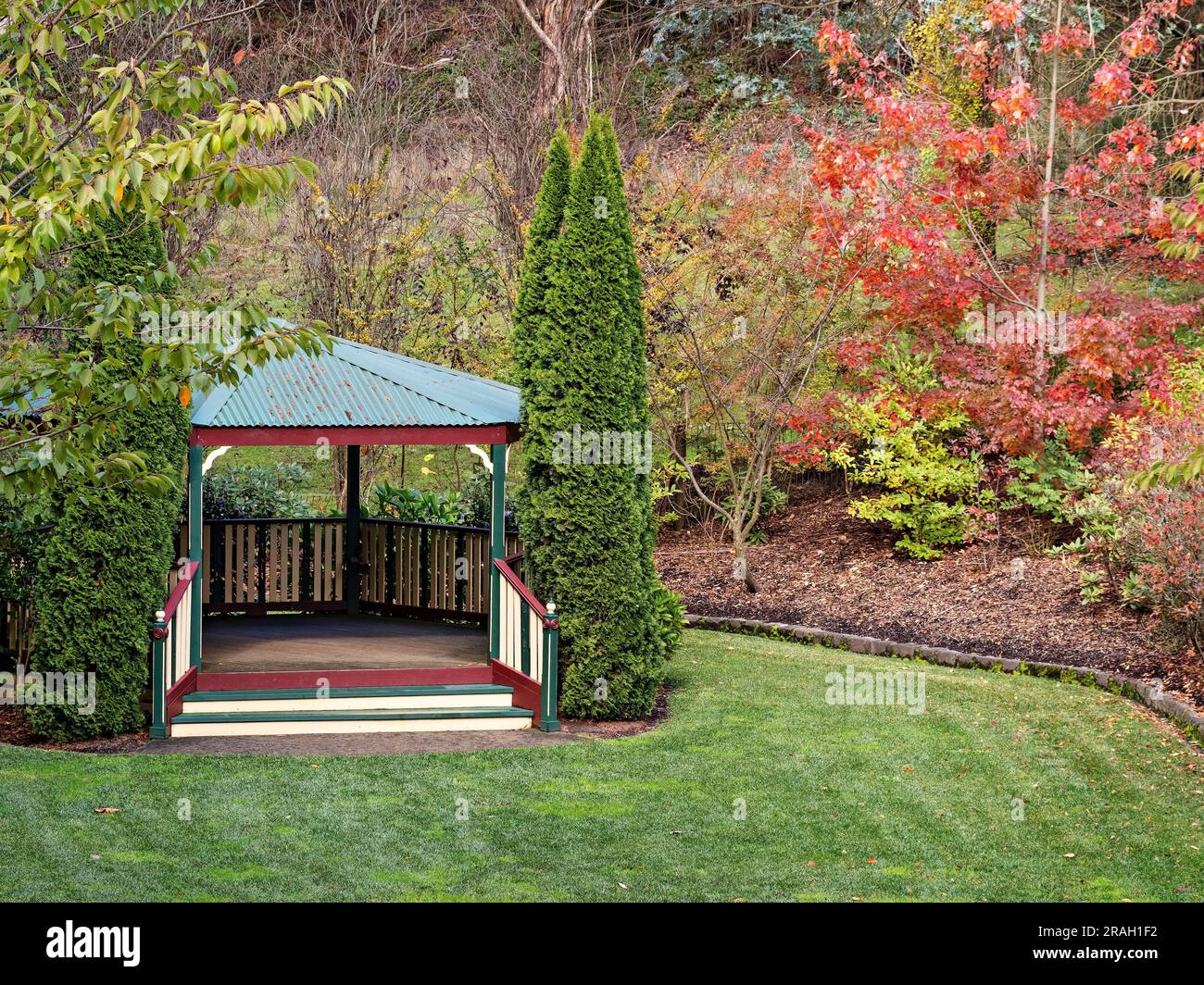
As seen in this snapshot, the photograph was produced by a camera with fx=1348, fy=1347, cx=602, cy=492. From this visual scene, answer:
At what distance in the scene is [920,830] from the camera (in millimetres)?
7883

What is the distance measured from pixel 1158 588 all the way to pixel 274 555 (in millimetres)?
8267

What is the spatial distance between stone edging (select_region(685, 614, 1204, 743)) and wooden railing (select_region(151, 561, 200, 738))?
5.94 m

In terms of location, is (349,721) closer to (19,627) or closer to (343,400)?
(343,400)

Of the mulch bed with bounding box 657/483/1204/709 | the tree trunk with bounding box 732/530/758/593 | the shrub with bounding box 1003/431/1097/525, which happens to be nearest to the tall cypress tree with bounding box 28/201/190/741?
the mulch bed with bounding box 657/483/1204/709

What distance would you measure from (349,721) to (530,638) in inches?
60.2

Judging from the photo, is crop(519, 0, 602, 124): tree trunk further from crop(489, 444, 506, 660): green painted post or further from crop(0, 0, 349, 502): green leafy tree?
crop(0, 0, 349, 502): green leafy tree

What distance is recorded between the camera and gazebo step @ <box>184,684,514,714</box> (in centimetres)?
1032

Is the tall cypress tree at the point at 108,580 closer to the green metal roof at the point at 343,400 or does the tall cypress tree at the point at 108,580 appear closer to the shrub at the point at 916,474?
the green metal roof at the point at 343,400

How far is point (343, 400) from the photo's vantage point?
10.8 metres

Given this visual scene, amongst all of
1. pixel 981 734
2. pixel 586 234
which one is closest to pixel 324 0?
pixel 586 234

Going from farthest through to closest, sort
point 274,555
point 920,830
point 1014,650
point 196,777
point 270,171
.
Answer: point 274,555 → point 1014,650 → point 196,777 → point 920,830 → point 270,171
